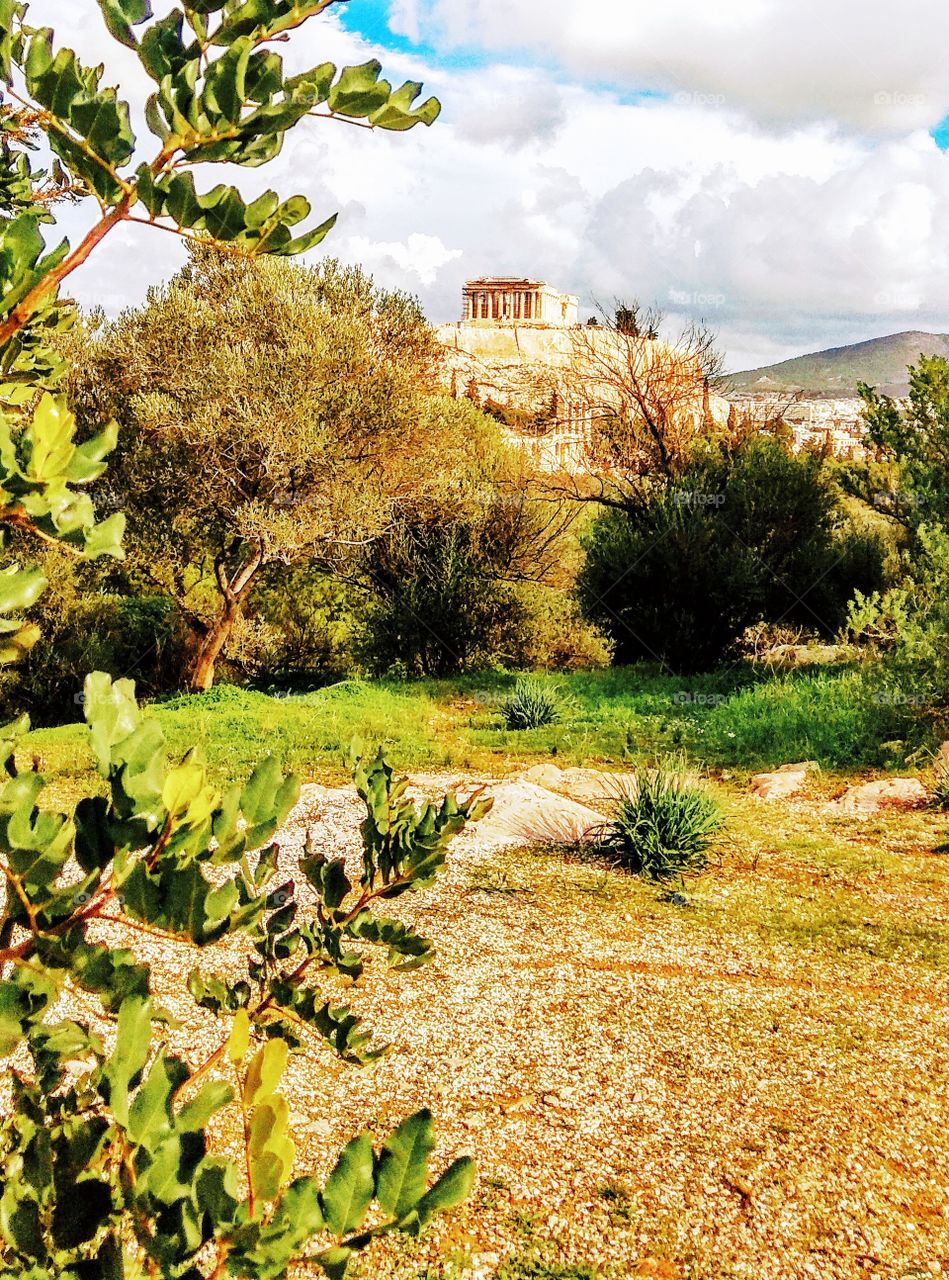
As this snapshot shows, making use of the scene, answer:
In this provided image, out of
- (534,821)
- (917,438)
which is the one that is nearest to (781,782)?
(534,821)

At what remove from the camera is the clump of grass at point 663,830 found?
20.8ft

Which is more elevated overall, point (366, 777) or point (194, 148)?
point (194, 148)

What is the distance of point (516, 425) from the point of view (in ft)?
66.5

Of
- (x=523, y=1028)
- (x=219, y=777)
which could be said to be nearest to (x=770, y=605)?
(x=219, y=777)

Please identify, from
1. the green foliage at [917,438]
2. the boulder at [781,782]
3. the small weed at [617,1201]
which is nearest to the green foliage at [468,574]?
the green foliage at [917,438]

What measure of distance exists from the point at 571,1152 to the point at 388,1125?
0.65 meters

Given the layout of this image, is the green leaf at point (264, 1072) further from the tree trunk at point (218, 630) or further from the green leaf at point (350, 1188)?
the tree trunk at point (218, 630)

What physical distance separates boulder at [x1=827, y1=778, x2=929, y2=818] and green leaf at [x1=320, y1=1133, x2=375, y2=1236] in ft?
24.1

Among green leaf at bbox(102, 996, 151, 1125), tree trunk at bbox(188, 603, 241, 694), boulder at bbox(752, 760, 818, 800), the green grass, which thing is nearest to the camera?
green leaf at bbox(102, 996, 151, 1125)

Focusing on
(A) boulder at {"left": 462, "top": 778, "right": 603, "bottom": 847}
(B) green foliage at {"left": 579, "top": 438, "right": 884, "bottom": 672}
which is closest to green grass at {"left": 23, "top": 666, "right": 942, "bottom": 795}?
(B) green foliage at {"left": 579, "top": 438, "right": 884, "bottom": 672}

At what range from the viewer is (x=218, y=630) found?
15016 mm

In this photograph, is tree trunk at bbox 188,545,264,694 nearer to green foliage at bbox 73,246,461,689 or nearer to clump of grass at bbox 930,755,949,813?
green foliage at bbox 73,246,461,689

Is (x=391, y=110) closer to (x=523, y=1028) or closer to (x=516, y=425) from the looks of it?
(x=523, y=1028)

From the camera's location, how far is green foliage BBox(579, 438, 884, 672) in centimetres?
1423
